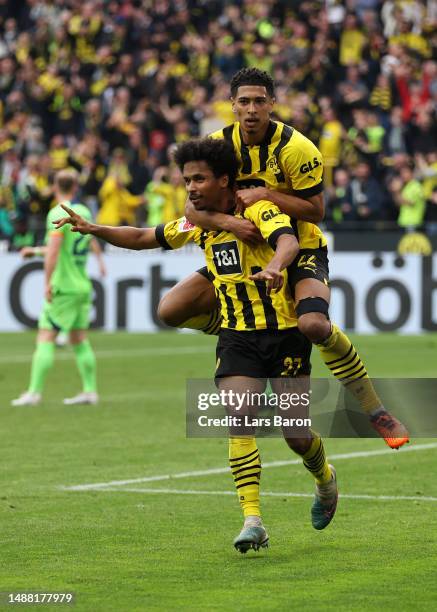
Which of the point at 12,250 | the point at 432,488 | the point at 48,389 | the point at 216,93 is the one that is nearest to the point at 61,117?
the point at 216,93

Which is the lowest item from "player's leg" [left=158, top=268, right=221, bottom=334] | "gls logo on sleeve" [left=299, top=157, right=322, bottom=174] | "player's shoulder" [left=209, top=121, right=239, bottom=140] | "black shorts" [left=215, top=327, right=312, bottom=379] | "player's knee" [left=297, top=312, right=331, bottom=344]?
"black shorts" [left=215, top=327, right=312, bottom=379]

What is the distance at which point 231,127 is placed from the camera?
746 cm

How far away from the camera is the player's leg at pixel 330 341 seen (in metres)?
7.09

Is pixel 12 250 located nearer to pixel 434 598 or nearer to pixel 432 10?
pixel 432 10

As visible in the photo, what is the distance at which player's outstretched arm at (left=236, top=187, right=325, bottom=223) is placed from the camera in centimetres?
723

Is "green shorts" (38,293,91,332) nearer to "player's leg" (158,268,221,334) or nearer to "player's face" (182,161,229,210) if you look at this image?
"player's leg" (158,268,221,334)

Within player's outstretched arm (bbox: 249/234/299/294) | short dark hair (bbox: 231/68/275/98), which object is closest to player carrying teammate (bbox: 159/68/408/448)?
short dark hair (bbox: 231/68/275/98)

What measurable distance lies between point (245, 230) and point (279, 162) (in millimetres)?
505

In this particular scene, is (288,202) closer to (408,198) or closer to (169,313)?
(169,313)

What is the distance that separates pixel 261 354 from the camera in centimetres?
715

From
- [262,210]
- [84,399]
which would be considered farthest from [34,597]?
[84,399]

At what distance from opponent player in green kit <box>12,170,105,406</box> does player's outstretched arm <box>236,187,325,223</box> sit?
261 inches

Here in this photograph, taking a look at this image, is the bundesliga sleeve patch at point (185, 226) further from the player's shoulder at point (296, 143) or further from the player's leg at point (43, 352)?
the player's leg at point (43, 352)

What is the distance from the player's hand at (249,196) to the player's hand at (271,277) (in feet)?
2.27
